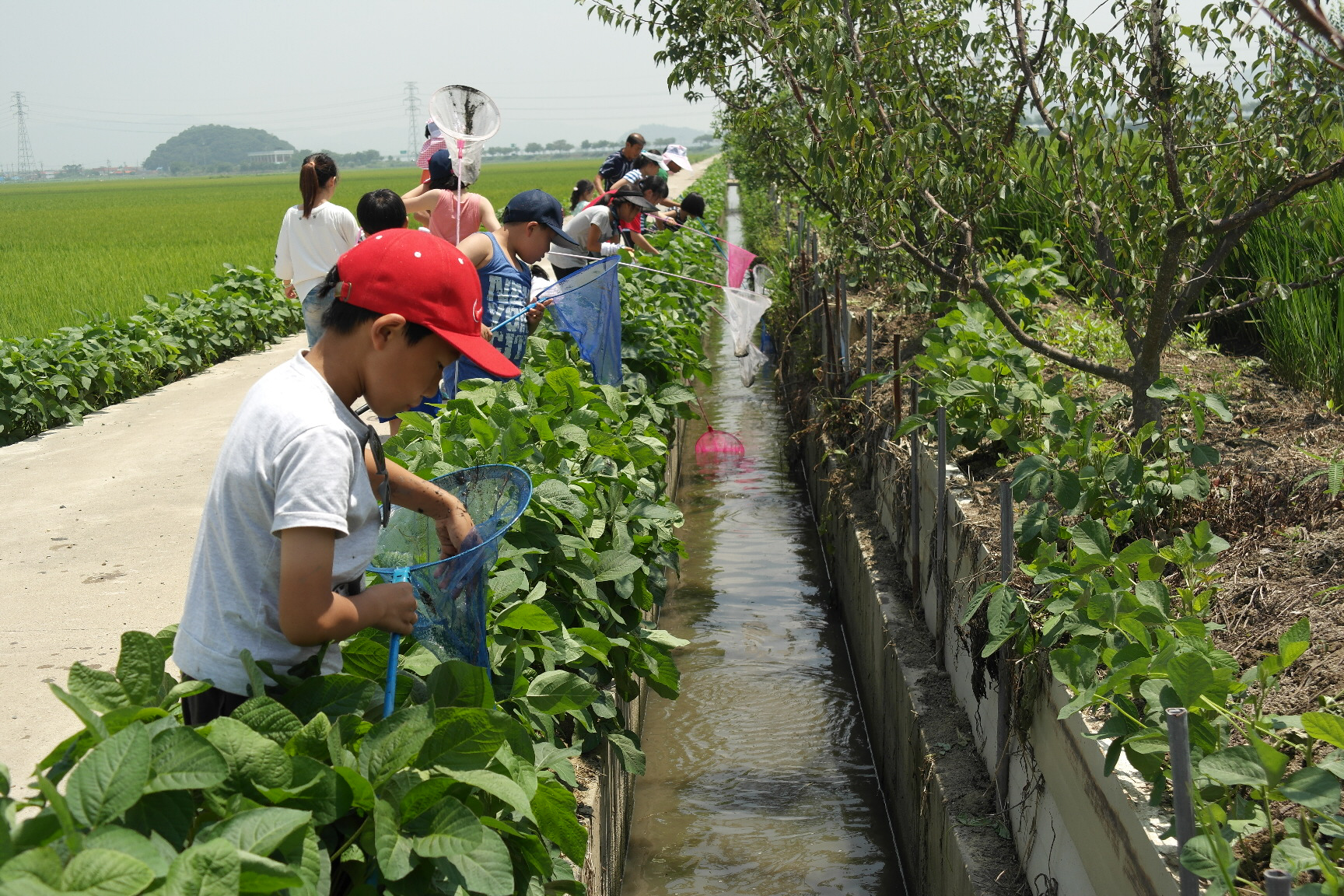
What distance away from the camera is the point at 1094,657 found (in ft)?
8.00

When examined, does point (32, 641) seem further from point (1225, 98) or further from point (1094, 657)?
point (1225, 98)

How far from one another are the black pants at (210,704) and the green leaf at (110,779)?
496 millimetres

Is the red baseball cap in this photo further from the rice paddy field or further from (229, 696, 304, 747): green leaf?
the rice paddy field

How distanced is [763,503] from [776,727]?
3418 mm

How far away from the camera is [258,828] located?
150 centimetres

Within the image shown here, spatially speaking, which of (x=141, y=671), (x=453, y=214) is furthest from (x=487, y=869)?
(x=453, y=214)

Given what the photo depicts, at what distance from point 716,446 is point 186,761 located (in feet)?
27.6

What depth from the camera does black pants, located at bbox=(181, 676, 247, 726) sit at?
195 centimetres

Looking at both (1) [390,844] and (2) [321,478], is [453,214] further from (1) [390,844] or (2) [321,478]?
(1) [390,844]

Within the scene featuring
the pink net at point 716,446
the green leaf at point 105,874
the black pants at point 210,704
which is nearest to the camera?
the green leaf at point 105,874

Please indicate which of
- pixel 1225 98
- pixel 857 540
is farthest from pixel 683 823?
pixel 1225 98

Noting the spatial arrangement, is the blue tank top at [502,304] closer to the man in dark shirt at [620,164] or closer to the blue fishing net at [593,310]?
the blue fishing net at [593,310]

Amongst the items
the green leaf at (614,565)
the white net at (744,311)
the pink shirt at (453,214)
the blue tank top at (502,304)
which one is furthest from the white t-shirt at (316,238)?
the green leaf at (614,565)

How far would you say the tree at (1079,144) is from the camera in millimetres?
3643
